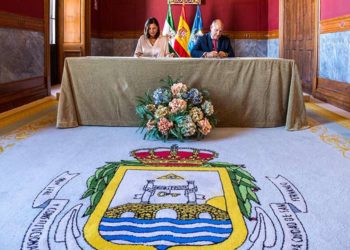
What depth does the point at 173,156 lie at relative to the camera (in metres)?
3.24

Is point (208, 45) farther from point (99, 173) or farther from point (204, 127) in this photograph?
point (99, 173)

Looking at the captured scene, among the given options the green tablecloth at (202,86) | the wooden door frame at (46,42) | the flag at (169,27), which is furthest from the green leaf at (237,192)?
the flag at (169,27)

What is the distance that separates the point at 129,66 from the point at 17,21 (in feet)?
8.15

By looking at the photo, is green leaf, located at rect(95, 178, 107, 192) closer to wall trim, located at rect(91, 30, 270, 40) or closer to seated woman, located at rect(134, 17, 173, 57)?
seated woman, located at rect(134, 17, 173, 57)

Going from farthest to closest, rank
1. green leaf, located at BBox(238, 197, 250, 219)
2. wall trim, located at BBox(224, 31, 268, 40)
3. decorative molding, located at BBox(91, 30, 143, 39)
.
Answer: decorative molding, located at BBox(91, 30, 143, 39) < wall trim, located at BBox(224, 31, 268, 40) < green leaf, located at BBox(238, 197, 250, 219)

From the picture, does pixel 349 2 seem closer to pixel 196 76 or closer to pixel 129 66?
pixel 196 76

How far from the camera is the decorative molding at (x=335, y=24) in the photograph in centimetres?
549

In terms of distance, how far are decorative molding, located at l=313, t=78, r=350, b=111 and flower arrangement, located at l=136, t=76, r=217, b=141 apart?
2483 millimetres

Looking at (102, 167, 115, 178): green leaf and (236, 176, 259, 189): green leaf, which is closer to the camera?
(236, 176, 259, 189): green leaf

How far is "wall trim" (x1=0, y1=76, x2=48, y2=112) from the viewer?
534cm

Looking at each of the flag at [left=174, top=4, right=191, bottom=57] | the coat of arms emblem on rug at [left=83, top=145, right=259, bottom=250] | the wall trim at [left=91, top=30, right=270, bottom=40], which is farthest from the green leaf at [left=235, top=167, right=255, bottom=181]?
the wall trim at [left=91, top=30, right=270, bottom=40]

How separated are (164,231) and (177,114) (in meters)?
1.92

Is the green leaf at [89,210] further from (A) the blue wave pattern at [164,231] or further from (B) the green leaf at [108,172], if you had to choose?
(B) the green leaf at [108,172]

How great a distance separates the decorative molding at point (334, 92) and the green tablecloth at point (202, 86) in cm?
156
